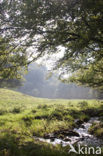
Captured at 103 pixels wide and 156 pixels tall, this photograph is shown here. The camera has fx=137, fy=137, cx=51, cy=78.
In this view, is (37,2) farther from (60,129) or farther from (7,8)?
(60,129)

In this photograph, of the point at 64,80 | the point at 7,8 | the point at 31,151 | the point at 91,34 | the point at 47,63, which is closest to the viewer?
the point at 31,151

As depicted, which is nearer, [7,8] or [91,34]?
[91,34]

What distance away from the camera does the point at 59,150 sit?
5262 mm

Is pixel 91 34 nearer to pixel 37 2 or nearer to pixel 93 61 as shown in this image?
pixel 37 2

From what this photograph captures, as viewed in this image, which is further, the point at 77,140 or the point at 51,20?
the point at 51,20

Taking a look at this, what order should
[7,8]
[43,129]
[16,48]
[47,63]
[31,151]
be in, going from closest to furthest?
[31,151] < [7,8] < [43,129] < [16,48] < [47,63]

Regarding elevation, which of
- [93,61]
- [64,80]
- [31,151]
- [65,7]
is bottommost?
[31,151]

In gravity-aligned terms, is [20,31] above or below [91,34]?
above

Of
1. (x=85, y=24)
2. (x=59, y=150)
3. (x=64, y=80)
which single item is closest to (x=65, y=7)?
(x=85, y=24)

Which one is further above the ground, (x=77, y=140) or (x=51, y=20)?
(x=51, y=20)

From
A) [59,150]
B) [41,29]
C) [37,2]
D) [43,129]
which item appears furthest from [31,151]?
[37,2]

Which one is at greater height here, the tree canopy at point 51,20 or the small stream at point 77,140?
the tree canopy at point 51,20

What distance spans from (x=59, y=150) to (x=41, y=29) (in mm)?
6001

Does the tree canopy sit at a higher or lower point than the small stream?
higher
